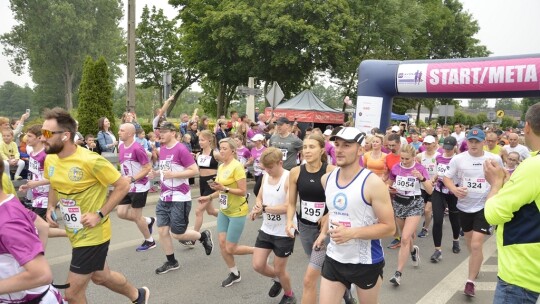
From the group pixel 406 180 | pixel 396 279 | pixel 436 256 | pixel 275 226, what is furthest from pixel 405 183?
pixel 275 226

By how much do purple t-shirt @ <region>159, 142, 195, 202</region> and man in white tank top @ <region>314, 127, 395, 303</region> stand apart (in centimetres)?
286

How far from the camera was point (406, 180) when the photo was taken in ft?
19.7

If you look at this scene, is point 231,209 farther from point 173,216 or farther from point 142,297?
point 142,297

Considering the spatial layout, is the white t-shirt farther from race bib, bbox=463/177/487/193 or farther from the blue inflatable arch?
the blue inflatable arch

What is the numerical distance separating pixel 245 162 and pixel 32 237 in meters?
7.23

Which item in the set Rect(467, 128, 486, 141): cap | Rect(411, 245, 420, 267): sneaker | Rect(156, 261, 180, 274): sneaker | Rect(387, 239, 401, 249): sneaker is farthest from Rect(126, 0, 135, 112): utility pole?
Rect(467, 128, 486, 141): cap

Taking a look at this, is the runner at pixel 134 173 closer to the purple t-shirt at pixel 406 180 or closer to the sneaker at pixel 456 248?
the purple t-shirt at pixel 406 180

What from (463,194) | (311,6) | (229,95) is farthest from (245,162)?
(229,95)

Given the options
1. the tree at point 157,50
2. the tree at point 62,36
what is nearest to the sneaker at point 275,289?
the tree at point 157,50

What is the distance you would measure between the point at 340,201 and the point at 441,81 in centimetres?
1041

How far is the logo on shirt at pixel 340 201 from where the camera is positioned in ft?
10.1

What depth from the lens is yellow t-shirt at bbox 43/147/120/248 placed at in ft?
11.4

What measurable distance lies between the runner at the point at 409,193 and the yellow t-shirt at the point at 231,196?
84.1 inches

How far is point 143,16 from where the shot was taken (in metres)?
35.2
